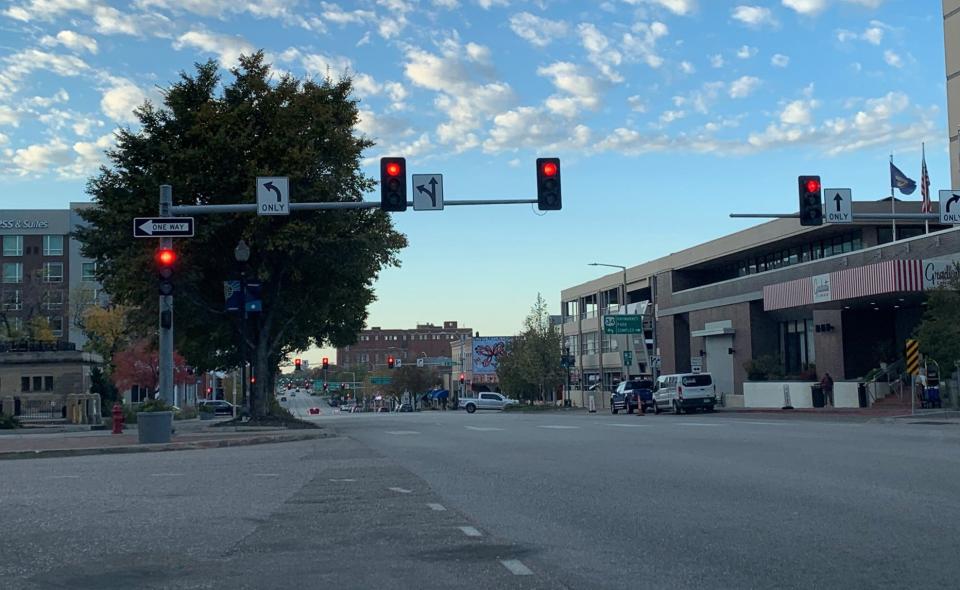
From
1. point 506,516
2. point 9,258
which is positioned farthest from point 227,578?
point 9,258

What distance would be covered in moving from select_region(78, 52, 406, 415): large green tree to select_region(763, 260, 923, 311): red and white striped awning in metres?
20.9

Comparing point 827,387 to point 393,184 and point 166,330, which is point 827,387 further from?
point 166,330

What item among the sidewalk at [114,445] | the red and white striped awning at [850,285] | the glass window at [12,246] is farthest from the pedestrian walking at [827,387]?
the glass window at [12,246]

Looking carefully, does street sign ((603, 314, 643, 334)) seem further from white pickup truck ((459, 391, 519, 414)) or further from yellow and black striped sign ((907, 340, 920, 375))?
yellow and black striped sign ((907, 340, 920, 375))

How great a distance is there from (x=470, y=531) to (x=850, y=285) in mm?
39199

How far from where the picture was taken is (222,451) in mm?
22688

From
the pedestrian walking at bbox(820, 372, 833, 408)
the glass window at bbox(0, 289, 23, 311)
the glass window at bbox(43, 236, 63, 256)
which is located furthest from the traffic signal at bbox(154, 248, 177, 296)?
the glass window at bbox(43, 236, 63, 256)

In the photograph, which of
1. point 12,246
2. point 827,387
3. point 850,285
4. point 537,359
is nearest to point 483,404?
point 537,359

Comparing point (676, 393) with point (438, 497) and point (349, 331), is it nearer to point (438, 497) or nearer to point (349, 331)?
point (349, 331)

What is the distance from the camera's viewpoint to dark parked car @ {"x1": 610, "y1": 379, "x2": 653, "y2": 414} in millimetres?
53844

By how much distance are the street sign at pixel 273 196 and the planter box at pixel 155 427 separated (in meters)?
5.67

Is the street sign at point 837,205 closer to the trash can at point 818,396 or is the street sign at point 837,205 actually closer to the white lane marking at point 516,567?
the white lane marking at point 516,567

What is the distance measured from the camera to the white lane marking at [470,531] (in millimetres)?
9312

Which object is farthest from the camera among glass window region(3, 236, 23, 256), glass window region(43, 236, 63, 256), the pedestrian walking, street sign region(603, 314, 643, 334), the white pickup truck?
glass window region(43, 236, 63, 256)
